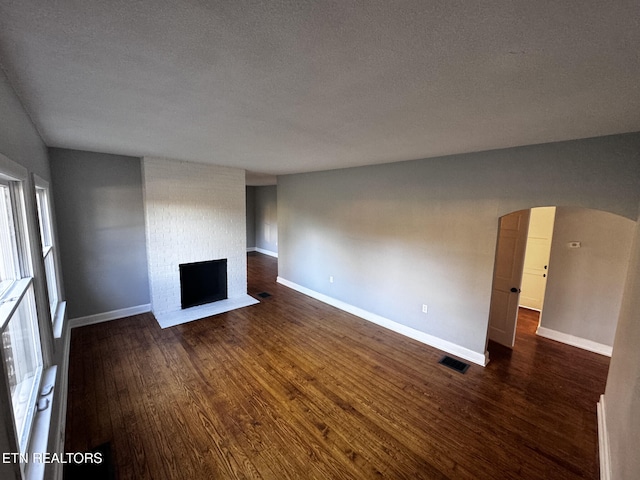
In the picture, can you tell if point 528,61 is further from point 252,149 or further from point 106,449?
point 106,449

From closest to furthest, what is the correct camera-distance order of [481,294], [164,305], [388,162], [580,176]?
[580,176], [481,294], [388,162], [164,305]

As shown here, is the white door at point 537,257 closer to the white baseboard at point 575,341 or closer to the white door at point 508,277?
the white baseboard at point 575,341

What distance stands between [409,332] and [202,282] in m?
3.68

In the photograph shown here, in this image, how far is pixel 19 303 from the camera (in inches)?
56.9

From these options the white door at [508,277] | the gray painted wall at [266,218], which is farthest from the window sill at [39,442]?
the gray painted wall at [266,218]

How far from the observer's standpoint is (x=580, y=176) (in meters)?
2.37

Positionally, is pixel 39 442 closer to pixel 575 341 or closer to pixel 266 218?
pixel 575 341

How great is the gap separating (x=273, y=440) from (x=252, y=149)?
2916mm

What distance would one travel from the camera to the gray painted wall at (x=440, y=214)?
2.34 m

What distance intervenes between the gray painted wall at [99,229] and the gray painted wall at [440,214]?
9.60ft

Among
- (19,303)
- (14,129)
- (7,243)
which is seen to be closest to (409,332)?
(19,303)

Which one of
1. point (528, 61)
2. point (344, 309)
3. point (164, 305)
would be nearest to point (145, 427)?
point (164, 305)

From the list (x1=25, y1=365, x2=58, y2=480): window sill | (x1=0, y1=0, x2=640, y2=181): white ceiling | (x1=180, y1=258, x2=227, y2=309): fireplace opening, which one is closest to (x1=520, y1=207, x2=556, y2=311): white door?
(x1=0, y1=0, x2=640, y2=181): white ceiling

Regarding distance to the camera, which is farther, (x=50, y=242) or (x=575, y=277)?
(x=575, y=277)
